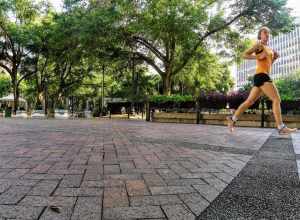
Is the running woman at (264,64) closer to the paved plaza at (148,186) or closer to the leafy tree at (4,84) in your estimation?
the paved plaza at (148,186)

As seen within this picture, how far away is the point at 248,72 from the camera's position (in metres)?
157

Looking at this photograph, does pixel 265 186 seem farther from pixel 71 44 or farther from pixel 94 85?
pixel 94 85

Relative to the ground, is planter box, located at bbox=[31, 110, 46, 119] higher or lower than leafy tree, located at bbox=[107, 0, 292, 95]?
lower

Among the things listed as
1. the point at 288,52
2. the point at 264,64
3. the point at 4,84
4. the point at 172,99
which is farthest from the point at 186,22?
the point at 288,52

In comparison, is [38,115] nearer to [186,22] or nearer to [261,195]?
[186,22]

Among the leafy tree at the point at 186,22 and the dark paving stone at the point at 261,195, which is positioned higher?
the leafy tree at the point at 186,22

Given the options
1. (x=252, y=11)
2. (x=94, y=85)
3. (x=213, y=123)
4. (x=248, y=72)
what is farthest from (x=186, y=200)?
(x=248, y=72)

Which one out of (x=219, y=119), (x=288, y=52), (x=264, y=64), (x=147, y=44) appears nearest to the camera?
(x=264, y=64)

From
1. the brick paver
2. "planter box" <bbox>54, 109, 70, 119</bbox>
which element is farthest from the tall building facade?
the brick paver

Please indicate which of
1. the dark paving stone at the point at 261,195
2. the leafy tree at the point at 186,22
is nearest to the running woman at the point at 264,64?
the dark paving stone at the point at 261,195

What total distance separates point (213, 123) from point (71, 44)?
11.6 metres

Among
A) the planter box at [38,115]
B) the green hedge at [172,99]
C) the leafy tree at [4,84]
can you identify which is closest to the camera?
the green hedge at [172,99]

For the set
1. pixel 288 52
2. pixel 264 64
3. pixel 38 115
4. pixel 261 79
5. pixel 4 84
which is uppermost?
pixel 288 52

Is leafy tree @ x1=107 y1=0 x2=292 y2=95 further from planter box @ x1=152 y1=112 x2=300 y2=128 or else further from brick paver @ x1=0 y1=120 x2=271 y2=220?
brick paver @ x1=0 y1=120 x2=271 y2=220
